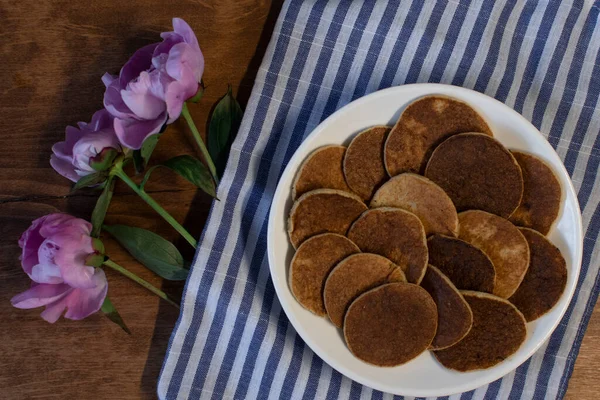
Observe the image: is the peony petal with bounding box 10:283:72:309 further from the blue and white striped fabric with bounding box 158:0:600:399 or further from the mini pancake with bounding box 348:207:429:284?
the mini pancake with bounding box 348:207:429:284

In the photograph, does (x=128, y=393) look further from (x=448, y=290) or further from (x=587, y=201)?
(x=587, y=201)

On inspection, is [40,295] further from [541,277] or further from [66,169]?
[541,277]

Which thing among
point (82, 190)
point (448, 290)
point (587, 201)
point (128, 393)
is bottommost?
point (128, 393)

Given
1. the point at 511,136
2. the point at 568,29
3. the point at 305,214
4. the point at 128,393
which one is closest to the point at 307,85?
the point at 305,214

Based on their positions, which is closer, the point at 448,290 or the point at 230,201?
the point at 448,290

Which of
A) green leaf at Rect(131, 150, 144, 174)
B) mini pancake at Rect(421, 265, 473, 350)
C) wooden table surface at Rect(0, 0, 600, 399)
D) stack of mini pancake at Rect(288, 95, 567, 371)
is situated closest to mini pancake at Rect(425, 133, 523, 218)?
stack of mini pancake at Rect(288, 95, 567, 371)

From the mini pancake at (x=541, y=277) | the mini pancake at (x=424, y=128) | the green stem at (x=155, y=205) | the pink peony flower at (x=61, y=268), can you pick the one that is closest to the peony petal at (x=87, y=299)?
the pink peony flower at (x=61, y=268)
